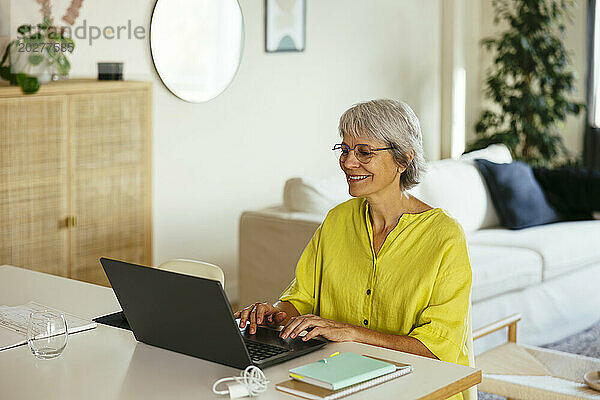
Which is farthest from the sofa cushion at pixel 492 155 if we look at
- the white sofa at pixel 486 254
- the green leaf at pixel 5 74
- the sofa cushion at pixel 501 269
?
the green leaf at pixel 5 74

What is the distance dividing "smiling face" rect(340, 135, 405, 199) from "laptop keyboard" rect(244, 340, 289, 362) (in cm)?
57

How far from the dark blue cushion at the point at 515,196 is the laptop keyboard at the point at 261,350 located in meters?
3.33

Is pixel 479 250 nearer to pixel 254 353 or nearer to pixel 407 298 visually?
pixel 407 298

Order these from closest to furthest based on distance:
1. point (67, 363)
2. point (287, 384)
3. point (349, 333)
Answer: point (287, 384), point (67, 363), point (349, 333)

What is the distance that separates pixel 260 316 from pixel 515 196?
321 cm

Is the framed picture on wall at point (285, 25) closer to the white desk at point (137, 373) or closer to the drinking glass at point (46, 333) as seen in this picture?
the white desk at point (137, 373)

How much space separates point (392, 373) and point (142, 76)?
10.9 feet

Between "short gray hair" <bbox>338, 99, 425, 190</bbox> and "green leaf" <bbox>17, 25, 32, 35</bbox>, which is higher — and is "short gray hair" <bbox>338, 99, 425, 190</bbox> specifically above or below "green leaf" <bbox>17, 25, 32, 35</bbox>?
below

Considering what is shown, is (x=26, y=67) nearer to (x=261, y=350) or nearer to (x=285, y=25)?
(x=285, y=25)

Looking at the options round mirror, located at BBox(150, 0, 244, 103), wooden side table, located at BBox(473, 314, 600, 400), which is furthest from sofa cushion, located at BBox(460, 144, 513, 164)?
wooden side table, located at BBox(473, 314, 600, 400)

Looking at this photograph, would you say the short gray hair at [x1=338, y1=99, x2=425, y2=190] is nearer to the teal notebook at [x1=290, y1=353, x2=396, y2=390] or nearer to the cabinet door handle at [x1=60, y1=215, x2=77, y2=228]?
the teal notebook at [x1=290, y1=353, x2=396, y2=390]

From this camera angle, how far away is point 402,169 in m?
2.52

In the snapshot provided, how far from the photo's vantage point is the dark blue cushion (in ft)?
17.0

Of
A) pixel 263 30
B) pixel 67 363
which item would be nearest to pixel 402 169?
pixel 67 363
